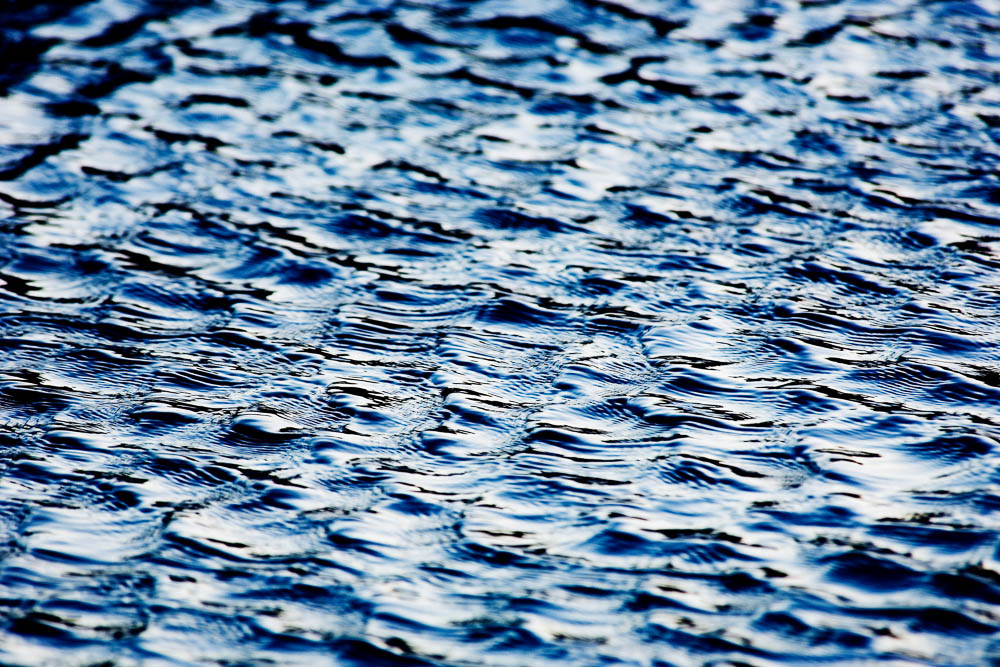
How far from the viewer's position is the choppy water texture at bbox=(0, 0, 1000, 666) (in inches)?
135

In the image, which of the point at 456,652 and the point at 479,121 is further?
the point at 479,121

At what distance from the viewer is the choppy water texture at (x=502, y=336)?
11.2 feet

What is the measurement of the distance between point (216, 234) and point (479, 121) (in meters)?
1.94

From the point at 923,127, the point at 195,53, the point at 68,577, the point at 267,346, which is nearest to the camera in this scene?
the point at 68,577

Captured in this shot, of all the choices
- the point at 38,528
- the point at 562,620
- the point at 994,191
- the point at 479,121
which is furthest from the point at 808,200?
the point at 38,528

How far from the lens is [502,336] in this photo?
4.87 m

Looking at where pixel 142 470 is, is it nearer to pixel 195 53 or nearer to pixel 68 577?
pixel 68 577

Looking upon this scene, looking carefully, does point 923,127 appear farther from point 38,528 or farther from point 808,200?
point 38,528

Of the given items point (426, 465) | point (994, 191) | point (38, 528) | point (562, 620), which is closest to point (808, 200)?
point (994, 191)

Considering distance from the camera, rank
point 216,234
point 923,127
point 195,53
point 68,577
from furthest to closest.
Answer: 1. point 195,53
2. point 923,127
3. point 216,234
4. point 68,577

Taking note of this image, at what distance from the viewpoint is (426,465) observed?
4043 millimetres

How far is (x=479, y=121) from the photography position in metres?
6.93

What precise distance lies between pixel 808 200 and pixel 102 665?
4251 mm

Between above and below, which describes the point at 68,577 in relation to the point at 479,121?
below
